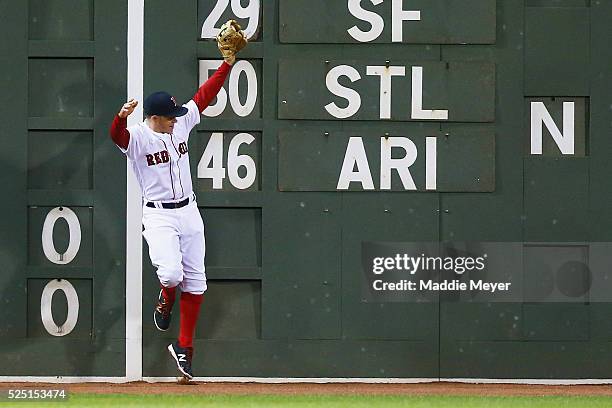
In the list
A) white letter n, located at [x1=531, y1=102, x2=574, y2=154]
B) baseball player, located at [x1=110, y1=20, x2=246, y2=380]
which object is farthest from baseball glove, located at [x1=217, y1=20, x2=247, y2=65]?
white letter n, located at [x1=531, y1=102, x2=574, y2=154]

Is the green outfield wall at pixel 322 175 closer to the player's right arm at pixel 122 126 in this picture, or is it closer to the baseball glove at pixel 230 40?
the baseball glove at pixel 230 40

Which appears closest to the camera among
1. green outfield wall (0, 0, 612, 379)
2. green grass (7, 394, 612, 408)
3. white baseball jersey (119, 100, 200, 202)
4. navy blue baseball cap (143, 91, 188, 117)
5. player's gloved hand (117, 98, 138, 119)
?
green grass (7, 394, 612, 408)

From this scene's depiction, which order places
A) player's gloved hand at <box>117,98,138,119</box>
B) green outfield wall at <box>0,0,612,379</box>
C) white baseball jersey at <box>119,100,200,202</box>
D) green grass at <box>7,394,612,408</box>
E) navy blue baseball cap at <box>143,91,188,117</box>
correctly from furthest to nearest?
green outfield wall at <box>0,0,612,379</box>
white baseball jersey at <box>119,100,200,202</box>
navy blue baseball cap at <box>143,91,188,117</box>
player's gloved hand at <box>117,98,138,119</box>
green grass at <box>7,394,612,408</box>

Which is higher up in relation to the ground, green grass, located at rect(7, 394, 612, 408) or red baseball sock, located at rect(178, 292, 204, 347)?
red baseball sock, located at rect(178, 292, 204, 347)

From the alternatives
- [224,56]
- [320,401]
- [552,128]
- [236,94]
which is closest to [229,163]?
[236,94]

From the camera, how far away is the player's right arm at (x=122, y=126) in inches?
318

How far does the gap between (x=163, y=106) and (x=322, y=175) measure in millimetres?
1046

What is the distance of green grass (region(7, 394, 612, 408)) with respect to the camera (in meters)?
7.66

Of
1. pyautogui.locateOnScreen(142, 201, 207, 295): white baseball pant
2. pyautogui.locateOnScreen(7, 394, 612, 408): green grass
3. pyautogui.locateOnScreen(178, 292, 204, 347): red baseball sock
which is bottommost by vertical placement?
pyautogui.locateOnScreen(7, 394, 612, 408): green grass

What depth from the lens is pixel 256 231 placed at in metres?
8.87

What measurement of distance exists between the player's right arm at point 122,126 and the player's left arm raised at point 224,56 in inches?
15.9

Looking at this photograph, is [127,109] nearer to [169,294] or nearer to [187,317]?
[169,294]

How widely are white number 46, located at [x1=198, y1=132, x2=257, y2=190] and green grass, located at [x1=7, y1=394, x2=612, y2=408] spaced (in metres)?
1.37

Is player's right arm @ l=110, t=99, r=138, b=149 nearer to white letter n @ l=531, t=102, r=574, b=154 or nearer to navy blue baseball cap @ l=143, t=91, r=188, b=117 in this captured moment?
navy blue baseball cap @ l=143, t=91, r=188, b=117
